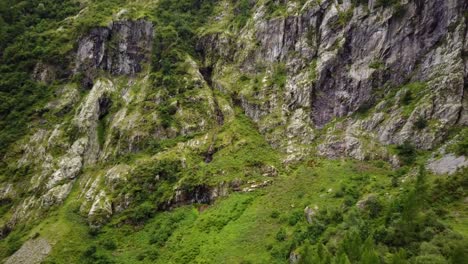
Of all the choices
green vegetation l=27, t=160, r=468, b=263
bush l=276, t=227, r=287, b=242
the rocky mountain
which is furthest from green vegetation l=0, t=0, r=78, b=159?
bush l=276, t=227, r=287, b=242

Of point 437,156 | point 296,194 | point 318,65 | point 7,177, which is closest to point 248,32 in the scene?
point 318,65

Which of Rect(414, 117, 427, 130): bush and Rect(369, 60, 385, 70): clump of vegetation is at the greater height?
Rect(369, 60, 385, 70): clump of vegetation

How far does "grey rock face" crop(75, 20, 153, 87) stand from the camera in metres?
93.9

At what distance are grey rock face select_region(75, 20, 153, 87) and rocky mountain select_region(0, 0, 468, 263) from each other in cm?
37

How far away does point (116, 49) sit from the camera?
315 feet

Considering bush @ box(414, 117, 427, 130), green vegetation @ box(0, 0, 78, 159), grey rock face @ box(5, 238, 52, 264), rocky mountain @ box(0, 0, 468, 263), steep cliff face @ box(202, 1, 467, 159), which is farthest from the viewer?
green vegetation @ box(0, 0, 78, 159)

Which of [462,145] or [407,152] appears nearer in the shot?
[462,145]

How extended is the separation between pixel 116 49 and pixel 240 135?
41.1 meters

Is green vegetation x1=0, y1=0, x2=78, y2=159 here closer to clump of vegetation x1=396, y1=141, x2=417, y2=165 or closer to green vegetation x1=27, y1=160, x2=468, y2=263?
green vegetation x1=27, y1=160, x2=468, y2=263

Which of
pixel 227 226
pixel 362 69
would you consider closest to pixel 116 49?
pixel 227 226

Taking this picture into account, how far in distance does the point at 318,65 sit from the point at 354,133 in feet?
56.9

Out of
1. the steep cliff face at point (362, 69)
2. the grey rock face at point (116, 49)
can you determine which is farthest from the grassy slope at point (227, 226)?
the grey rock face at point (116, 49)

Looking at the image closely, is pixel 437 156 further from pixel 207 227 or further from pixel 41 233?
pixel 41 233

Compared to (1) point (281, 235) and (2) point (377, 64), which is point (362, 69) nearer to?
(2) point (377, 64)
